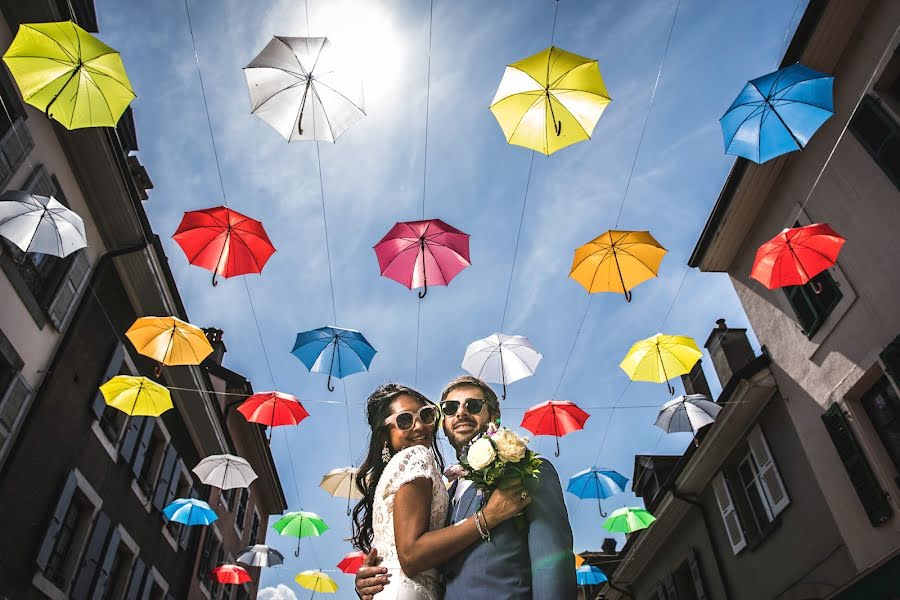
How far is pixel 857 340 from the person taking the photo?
9.53 meters

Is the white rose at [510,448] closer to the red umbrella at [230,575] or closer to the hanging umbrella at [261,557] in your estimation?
the hanging umbrella at [261,557]

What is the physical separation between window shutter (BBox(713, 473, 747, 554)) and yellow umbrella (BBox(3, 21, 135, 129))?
566 inches

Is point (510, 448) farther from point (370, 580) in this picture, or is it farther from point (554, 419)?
point (554, 419)

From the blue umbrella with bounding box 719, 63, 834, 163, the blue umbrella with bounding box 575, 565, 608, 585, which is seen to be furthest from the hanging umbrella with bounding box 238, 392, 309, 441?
the blue umbrella with bounding box 575, 565, 608, 585

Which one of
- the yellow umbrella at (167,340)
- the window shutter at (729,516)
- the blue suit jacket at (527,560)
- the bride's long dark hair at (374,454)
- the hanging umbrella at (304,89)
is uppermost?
the hanging umbrella at (304,89)

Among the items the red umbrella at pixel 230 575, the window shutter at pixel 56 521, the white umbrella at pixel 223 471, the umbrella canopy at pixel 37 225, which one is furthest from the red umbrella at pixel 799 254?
the red umbrella at pixel 230 575

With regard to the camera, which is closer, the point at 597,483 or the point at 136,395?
the point at 136,395

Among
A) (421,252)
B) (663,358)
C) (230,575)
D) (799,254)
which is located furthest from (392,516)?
(230,575)

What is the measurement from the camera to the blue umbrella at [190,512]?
Result: 1519 centimetres

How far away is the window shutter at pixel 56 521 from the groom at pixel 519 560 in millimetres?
11348

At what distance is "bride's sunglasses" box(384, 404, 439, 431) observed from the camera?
3102 mm

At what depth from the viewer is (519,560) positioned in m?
2.34

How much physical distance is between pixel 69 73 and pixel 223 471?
33.9 ft

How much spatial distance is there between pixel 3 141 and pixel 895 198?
1398 cm
